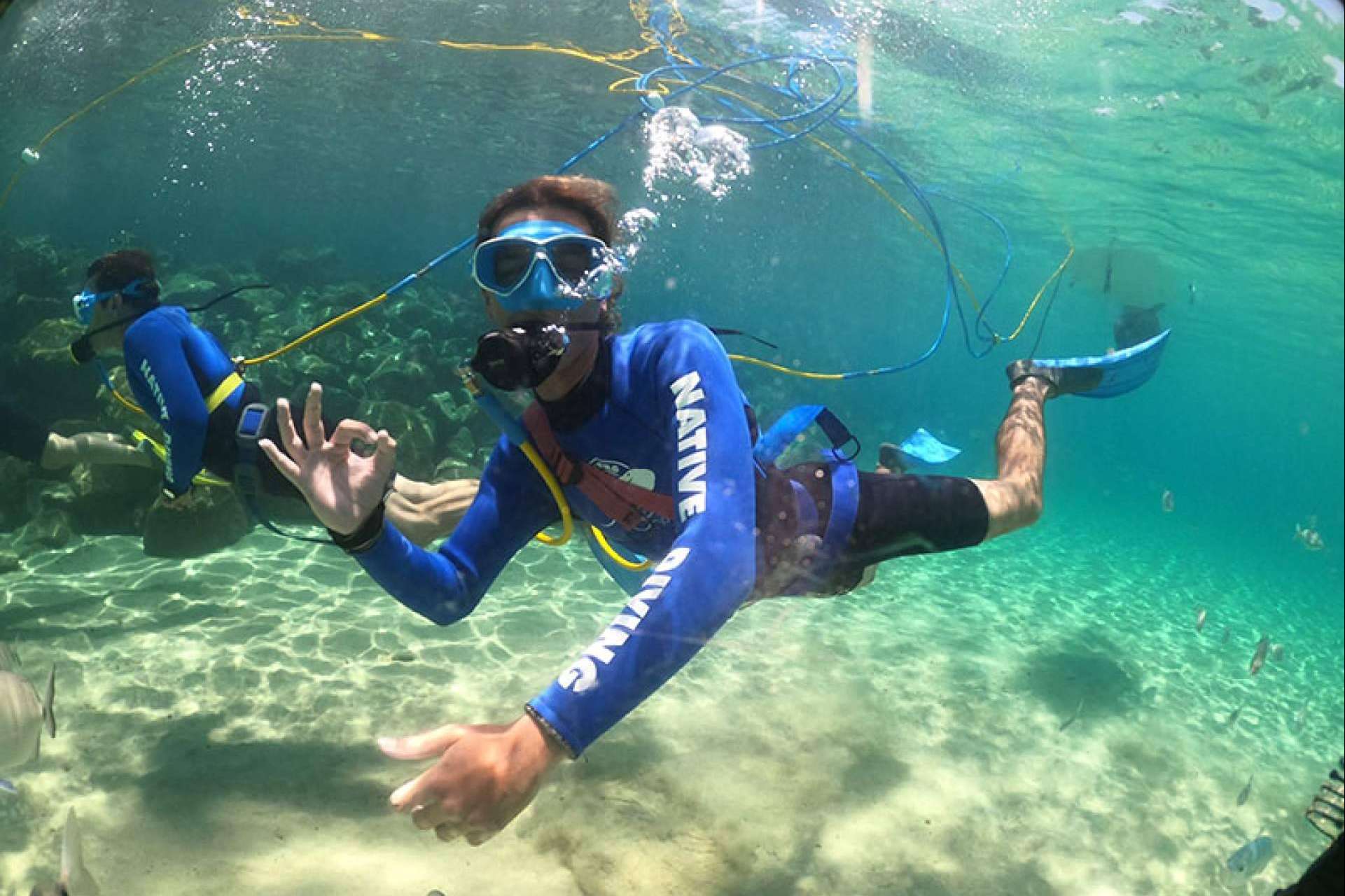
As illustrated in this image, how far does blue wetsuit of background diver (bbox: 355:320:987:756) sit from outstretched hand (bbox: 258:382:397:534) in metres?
0.26

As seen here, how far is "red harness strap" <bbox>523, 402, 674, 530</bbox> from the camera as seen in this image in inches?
124

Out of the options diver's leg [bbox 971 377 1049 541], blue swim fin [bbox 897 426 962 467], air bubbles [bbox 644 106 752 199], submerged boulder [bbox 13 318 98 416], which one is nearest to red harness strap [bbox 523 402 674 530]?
diver's leg [bbox 971 377 1049 541]

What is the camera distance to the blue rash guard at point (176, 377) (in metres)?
4.81

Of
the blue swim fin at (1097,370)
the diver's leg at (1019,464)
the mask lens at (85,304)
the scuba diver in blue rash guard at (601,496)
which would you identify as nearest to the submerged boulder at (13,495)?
the mask lens at (85,304)

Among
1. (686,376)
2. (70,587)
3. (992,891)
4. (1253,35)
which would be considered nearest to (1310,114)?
(1253,35)

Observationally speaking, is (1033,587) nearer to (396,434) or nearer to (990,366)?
(396,434)

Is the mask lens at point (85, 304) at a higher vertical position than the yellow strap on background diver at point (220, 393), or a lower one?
higher

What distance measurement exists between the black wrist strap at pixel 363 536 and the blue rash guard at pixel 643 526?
7 cm

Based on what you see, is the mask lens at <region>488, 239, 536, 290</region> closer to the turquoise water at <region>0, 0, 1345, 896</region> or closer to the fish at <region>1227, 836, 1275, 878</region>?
the turquoise water at <region>0, 0, 1345, 896</region>

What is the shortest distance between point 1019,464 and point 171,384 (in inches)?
220

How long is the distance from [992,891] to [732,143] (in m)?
24.6

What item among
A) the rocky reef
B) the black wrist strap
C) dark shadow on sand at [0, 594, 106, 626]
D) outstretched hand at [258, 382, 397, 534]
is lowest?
dark shadow on sand at [0, 594, 106, 626]

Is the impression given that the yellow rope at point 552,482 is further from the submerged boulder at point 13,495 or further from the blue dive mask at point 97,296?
the submerged boulder at point 13,495

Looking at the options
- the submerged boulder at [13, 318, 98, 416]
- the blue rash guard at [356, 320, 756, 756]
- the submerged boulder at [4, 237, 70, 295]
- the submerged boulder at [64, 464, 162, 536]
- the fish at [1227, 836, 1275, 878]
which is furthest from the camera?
the submerged boulder at [4, 237, 70, 295]
